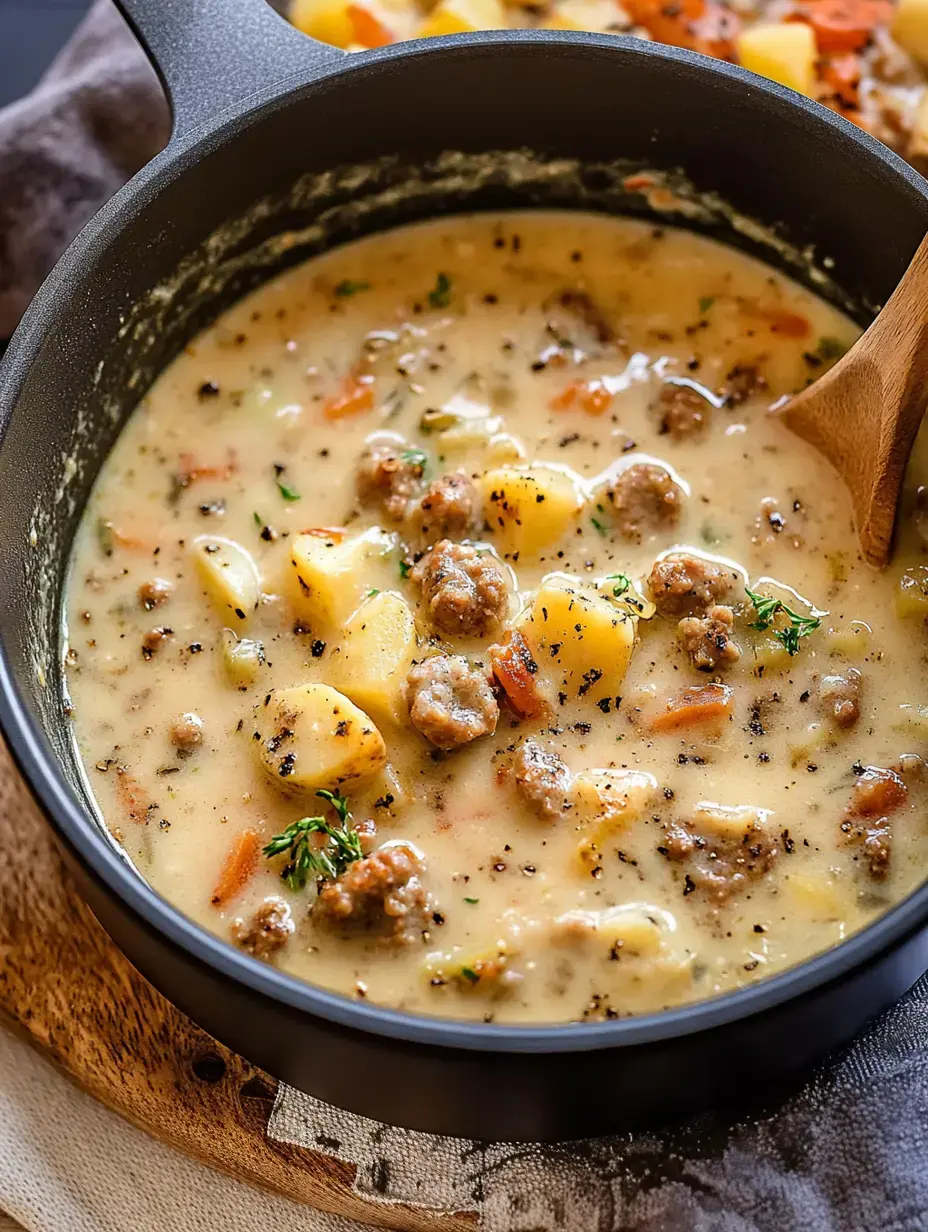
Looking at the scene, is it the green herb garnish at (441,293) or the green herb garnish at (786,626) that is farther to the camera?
the green herb garnish at (441,293)

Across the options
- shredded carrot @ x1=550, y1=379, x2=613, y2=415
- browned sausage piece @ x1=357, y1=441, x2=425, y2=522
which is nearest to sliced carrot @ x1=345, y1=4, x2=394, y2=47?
shredded carrot @ x1=550, y1=379, x2=613, y2=415

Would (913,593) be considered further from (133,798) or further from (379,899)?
(133,798)

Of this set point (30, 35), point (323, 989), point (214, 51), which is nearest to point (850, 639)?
point (323, 989)

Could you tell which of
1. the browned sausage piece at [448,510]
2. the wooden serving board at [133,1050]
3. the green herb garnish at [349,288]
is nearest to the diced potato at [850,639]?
the browned sausage piece at [448,510]

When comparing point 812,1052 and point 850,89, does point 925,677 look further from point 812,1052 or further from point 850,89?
point 850,89

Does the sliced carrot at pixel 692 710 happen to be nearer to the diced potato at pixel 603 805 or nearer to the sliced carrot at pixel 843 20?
the diced potato at pixel 603 805

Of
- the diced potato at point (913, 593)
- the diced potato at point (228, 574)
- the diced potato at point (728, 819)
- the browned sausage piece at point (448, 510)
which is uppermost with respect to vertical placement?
the diced potato at point (913, 593)

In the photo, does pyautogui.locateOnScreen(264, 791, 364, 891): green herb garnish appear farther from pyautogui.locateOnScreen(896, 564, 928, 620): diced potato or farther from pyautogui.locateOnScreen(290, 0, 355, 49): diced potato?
pyautogui.locateOnScreen(290, 0, 355, 49): diced potato
